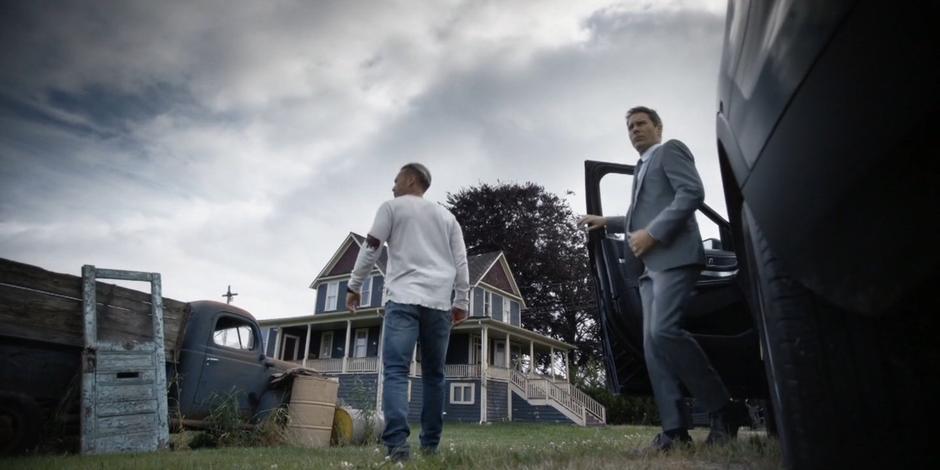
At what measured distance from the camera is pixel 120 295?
6.04 metres

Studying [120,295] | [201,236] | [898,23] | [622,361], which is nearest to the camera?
[898,23]

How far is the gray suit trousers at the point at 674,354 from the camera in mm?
2676

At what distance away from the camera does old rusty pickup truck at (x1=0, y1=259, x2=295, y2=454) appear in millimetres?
5043

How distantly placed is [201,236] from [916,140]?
1297 cm

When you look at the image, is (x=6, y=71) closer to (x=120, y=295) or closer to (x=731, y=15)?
(x=120, y=295)

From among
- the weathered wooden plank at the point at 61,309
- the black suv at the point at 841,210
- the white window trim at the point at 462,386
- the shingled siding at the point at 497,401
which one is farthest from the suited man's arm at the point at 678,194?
the white window trim at the point at 462,386

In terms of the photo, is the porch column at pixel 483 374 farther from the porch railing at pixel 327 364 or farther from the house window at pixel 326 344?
the house window at pixel 326 344

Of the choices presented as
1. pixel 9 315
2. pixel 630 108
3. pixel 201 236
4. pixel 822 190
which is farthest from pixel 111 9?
pixel 201 236

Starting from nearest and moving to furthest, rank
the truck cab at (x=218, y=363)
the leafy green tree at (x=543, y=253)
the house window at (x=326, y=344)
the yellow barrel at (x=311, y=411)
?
the yellow barrel at (x=311, y=411) < the truck cab at (x=218, y=363) < the house window at (x=326, y=344) < the leafy green tree at (x=543, y=253)

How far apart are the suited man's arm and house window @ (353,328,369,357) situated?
22.6 m

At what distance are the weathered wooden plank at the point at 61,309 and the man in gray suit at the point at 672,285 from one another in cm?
587

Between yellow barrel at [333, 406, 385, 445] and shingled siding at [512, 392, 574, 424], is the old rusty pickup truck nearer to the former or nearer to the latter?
yellow barrel at [333, 406, 385, 445]

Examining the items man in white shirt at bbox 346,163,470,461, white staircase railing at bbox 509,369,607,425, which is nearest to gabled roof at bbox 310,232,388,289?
white staircase railing at bbox 509,369,607,425

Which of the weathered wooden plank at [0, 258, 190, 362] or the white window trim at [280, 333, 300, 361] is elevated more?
the white window trim at [280, 333, 300, 361]
